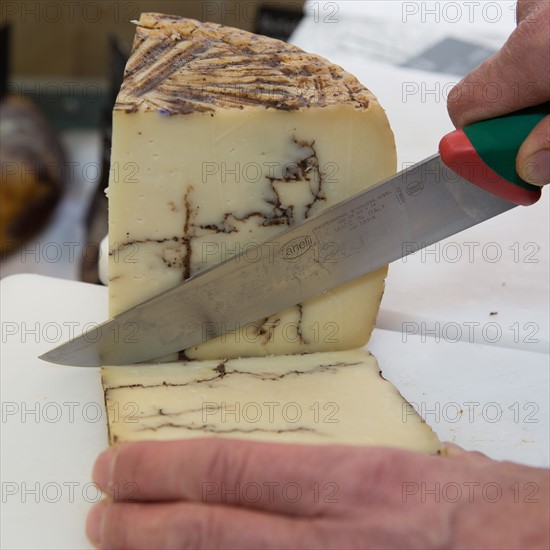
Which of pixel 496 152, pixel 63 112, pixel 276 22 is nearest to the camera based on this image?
pixel 496 152

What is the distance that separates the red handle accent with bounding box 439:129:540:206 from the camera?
110 centimetres

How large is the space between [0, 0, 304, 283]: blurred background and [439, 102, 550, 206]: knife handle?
42.5 inches

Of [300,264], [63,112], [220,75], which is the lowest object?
[63,112]

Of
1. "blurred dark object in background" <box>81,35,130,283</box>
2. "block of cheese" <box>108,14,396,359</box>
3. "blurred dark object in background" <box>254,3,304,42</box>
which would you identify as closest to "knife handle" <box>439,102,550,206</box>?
"block of cheese" <box>108,14,396,359</box>

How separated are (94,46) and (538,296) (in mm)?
2581

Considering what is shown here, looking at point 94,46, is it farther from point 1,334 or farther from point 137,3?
point 1,334

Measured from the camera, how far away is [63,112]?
11.5ft

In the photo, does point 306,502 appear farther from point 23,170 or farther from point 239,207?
point 23,170

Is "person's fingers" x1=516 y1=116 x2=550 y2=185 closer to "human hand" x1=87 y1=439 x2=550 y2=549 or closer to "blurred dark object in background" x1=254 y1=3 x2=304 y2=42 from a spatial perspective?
"human hand" x1=87 y1=439 x2=550 y2=549

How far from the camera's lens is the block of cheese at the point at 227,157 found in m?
1.17

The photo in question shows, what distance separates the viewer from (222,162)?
1.19 m

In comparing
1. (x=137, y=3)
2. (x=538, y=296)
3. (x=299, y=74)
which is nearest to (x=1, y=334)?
(x=299, y=74)

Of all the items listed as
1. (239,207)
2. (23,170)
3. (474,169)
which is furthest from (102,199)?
(474,169)

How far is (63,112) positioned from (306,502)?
290 cm
